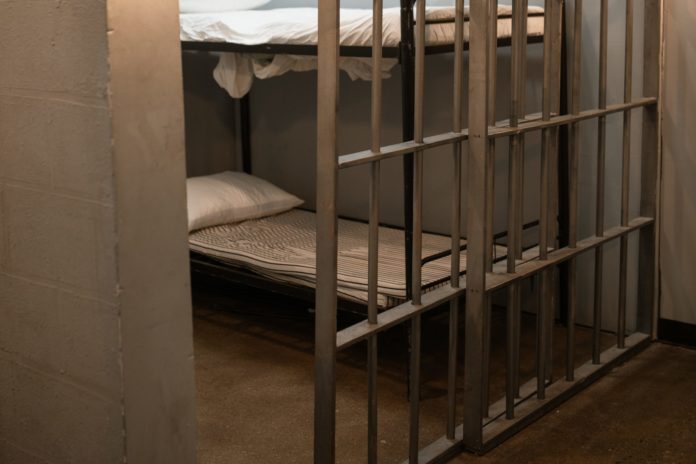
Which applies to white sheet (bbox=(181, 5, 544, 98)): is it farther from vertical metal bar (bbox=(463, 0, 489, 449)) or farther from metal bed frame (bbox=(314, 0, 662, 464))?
vertical metal bar (bbox=(463, 0, 489, 449))

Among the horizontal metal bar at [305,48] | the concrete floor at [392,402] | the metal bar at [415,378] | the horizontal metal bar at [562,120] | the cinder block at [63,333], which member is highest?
the horizontal metal bar at [305,48]

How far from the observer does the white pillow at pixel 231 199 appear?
4141 millimetres

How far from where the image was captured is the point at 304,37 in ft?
11.4

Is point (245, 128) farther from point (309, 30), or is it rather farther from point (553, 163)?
point (553, 163)

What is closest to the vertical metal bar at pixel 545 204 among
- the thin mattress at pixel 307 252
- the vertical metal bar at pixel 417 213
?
the thin mattress at pixel 307 252

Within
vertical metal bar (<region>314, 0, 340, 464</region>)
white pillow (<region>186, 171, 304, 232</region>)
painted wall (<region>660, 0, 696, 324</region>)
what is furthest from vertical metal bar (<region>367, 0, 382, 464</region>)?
white pillow (<region>186, 171, 304, 232</region>)

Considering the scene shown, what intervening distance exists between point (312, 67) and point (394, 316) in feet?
5.48

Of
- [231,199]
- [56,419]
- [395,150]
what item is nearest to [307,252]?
[231,199]

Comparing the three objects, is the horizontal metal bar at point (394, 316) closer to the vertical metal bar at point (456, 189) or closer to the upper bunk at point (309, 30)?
the vertical metal bar at point (456, 189)

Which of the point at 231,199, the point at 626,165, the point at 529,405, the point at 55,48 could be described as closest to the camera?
the point at 55,48

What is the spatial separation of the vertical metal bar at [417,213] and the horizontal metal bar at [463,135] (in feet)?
0.16

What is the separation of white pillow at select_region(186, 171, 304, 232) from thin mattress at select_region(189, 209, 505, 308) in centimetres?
4

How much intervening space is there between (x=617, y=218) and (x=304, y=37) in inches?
51.8

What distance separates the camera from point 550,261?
3.03m
